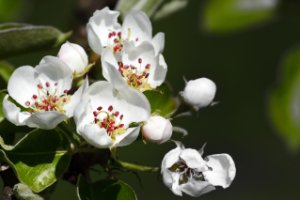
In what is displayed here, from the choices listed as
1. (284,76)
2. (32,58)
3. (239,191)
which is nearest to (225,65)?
(239,191)

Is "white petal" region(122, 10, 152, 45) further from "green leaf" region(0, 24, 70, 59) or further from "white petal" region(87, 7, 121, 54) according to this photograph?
"green leaf" region(0, 24, 70, 59)

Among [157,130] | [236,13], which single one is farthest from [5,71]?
A: [236,13]

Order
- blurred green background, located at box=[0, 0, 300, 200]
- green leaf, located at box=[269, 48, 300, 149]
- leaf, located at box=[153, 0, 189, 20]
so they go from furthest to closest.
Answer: blurred green background, located at box=[0, 0, 300, 200] → green leaf, located at box=[269, 48, 300, 149] → leaf, located at box=[153, 0, 189, 20]

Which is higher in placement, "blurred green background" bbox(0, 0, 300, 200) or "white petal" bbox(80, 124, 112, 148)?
"white petal" bbox(80, 124, 112, 148)

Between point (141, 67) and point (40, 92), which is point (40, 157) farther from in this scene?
point (141, 67)

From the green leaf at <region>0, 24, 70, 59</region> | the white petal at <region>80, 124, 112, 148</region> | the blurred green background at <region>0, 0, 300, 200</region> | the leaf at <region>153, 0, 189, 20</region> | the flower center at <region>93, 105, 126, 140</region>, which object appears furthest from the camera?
the blurred green background at <region>0, 0, 300, 200</region>

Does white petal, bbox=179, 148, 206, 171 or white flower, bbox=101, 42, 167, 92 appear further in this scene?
white flower, bbox=101, 42, 167, 92

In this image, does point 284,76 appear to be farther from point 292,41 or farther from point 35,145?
point 292,41

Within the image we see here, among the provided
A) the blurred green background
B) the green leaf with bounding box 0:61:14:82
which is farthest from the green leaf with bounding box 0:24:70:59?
the blurred green background
